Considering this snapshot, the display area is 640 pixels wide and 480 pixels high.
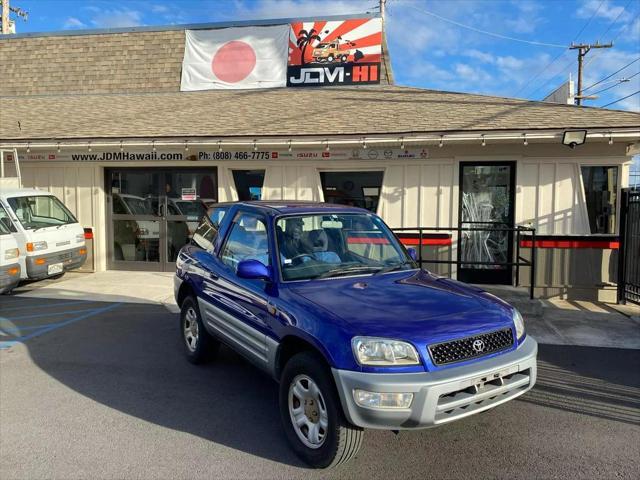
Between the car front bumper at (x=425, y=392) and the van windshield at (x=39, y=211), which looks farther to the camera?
the van windshield at (x=39, y=211)

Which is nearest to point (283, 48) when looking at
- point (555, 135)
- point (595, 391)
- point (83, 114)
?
point (83, 114)

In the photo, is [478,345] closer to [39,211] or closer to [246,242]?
[246,242]

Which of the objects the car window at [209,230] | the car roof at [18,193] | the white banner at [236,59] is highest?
the white banner at [236,59]

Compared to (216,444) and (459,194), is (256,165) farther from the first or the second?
(216,444)

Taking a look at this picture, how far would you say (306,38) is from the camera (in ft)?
40.1

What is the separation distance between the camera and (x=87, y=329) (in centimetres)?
664

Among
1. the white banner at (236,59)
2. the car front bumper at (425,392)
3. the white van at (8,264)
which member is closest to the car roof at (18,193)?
the white van at (8,264)

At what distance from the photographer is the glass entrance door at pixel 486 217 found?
9320 mm

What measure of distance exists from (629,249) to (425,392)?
7108 millimetres

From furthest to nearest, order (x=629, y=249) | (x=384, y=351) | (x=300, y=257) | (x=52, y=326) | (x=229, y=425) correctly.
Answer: (x=629, y=249) → (x=52, y=326) → (x=300, y=257) → (x=229, y=425) → (x=384, y=351)

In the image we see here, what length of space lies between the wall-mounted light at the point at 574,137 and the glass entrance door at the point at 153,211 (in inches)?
268

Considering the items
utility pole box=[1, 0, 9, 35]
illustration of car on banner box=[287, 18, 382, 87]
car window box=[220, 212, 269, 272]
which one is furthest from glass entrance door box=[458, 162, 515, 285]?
utility pole box=[1, 0, 9, 35]

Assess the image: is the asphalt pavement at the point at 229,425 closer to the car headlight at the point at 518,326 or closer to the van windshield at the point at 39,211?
the car headlight at the point at 518,326

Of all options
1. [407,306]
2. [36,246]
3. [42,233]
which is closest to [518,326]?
[407,306]
